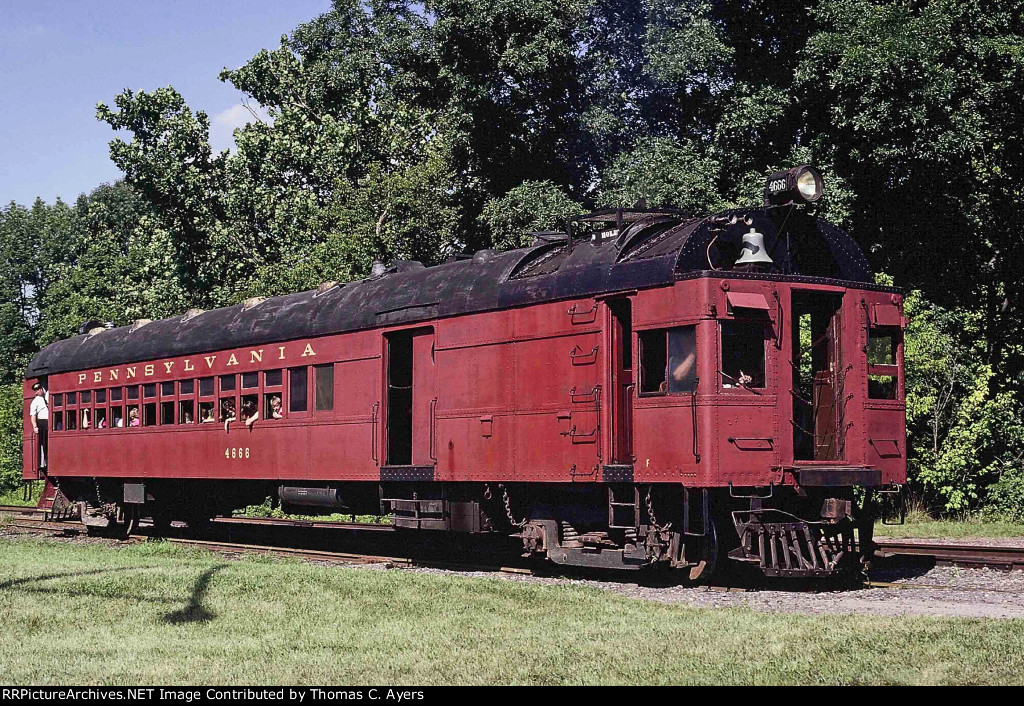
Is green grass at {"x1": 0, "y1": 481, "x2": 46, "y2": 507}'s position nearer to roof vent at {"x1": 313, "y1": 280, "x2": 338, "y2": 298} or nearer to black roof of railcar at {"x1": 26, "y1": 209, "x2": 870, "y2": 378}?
black roof of railcar at {"x1": 26, "y1": 209, "x2": 870, "y2": 378}

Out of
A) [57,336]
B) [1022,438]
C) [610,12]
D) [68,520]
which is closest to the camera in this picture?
[1022,438]

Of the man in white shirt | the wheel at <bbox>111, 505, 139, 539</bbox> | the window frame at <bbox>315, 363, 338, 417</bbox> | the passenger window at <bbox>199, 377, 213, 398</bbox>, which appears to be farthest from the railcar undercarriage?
the man in white shirt

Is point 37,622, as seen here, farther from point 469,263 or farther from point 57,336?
point 57,336

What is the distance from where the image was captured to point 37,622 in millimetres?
10633

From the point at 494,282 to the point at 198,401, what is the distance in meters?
7.28

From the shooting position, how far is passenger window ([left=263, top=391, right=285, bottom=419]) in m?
18.3

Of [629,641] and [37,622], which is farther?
[37,622]

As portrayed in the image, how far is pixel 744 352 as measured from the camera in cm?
1280

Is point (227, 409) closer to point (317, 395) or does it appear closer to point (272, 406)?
point (272, 406)

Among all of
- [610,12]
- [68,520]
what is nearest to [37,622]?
[68,520]

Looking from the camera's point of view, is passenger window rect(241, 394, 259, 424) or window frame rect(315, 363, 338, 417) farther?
passenger window rect(241, 394, 259, 424)

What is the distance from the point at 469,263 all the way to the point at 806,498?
547cm

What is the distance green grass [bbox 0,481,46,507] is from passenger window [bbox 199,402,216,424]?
14878 mm

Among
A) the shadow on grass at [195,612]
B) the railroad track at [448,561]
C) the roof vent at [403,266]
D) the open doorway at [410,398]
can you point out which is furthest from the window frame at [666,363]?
the roof vent at [403,266]
